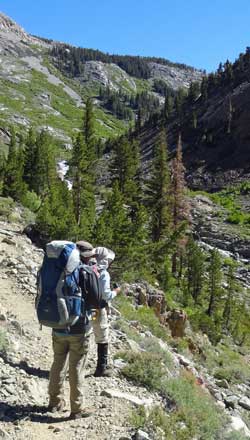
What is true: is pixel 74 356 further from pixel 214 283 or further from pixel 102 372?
pixel 214 283

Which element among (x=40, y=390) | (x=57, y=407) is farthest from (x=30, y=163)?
(x=57, y=407)

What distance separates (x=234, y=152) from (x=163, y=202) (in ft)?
154

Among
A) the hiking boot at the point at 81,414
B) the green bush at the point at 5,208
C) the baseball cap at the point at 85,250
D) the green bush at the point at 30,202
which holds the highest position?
the green bush at the point at 30,202

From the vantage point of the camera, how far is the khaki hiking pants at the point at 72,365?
6482 mm

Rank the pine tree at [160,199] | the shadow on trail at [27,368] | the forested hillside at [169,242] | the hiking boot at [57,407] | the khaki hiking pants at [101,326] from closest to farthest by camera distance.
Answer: the hiking boot at [57,407]
the shadow on trail at [27,368]
the khaki hiking pants at [101,326]
the forested hillside at [169,242]
the pine tree at [160,199]

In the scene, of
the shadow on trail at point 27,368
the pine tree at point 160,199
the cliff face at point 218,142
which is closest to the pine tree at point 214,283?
the pine tree at point 160,199

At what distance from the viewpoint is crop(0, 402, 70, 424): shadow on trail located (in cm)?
631

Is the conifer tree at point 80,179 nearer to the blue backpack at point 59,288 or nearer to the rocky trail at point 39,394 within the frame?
the rocky trail at point 39,394

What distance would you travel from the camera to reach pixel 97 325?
8109 mm

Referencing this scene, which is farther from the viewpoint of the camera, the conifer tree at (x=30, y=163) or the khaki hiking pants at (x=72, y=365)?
the conifer tree at (x=30, y=163)

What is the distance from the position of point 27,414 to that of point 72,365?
883mm

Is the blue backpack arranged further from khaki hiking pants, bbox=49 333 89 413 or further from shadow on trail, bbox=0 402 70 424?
shadow on trail, bbox=0 402 70 424

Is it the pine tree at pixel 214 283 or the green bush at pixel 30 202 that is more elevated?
the green bush at pixel 30 202

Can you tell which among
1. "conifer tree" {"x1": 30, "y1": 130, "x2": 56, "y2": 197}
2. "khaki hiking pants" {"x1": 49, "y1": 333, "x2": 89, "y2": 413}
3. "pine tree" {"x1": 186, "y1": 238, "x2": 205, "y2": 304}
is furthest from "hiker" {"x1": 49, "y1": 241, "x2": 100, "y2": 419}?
"conifer tree" {"x1": 30, "y1": 130, "x2": 56, "y2": 197}
